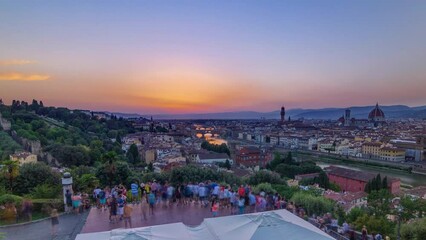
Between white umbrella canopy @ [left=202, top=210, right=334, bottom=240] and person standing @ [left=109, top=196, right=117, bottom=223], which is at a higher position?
white umbrella canopy @ [left=202, top=210, right=334, bottom=240]

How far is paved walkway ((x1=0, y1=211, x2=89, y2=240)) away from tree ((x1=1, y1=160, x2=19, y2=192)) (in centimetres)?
391

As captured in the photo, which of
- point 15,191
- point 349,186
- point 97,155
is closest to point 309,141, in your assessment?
point 349,186

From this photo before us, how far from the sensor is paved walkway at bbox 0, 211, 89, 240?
692cm

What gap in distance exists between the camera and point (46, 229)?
7.38m

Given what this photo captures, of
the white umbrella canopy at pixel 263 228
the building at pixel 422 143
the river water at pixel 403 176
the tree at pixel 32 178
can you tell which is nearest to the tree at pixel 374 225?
the white umbrella canopy at pixel 263 228

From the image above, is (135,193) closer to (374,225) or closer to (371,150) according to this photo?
(374,225)

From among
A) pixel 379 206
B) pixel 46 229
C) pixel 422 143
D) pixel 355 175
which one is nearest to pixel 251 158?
pixel 355 175

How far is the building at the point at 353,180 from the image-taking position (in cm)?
2971

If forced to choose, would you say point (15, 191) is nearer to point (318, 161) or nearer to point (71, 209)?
point (71, 209)

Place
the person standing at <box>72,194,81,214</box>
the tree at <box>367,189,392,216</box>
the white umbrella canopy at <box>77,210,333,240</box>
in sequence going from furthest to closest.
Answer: the tree at <box>367,189,392,216</box> → the person standing at <box>72,194,81,214</box> → the white umbrella canopy at <box>77,210,333,240</box>

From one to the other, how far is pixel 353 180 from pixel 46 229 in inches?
1192

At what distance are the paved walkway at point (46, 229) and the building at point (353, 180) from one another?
28.2m

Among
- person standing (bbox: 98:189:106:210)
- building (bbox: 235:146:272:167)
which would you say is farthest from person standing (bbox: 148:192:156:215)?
building (bbox: 235:146:272:167)

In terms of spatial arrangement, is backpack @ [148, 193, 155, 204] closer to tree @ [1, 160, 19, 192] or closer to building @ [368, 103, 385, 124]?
tree @ [1, 160, 19, 192]
